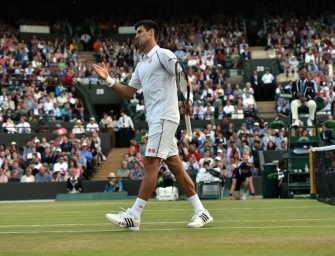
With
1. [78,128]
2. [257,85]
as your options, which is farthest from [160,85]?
[257,85]

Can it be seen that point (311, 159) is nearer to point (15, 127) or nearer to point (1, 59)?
point (15, 127)

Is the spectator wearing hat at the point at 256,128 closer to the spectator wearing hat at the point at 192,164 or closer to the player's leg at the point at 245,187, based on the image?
the spectator wearing hat at the point at 192,164

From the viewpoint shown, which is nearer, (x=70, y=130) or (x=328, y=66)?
(x=70, y=130)

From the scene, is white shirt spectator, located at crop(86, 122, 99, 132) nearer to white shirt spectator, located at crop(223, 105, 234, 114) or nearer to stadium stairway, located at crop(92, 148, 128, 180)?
stadium stairway, located at crop(92, 148, 128, 180)

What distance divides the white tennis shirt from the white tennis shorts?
0.25 feet

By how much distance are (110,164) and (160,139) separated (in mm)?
23810

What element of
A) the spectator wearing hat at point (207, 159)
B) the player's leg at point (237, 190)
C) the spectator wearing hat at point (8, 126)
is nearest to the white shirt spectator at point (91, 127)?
the spectator wearing hat at point (8, 126)

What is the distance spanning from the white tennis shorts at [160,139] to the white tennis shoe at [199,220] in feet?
2.57

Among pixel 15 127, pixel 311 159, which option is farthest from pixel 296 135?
pixel 15 127

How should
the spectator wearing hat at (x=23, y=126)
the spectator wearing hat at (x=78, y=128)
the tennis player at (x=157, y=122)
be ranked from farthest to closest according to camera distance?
the spectator wearing hat at (x=78, y=128), the spectator wearing hat at (x=23, y=126), the tennis player at (x=157, y=122)

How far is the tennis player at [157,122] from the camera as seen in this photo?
406 inches

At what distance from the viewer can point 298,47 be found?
45.3m

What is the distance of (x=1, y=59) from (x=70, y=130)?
738 cm

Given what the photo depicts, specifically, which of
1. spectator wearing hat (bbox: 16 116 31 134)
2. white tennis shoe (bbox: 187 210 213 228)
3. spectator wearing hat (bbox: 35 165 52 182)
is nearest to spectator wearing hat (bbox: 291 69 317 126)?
spectator wearing hat (bbox: 35 165 52 182)
